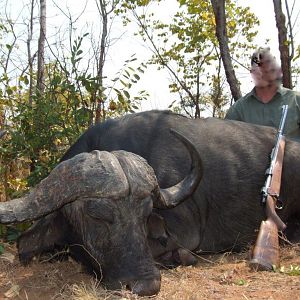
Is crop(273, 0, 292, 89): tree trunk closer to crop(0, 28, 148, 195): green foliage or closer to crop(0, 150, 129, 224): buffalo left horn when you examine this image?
crop(0, 28, 148, 195): green foliage

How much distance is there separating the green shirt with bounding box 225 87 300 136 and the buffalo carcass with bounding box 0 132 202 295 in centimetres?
308

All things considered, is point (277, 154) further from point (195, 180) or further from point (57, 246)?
point (57, 246)

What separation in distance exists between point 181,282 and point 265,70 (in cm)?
382

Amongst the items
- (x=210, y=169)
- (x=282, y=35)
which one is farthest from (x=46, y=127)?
(x=282, y=35)

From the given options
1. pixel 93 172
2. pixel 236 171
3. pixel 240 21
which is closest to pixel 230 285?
pixel 93 172

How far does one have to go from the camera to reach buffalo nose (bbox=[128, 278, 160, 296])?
10.9 ft

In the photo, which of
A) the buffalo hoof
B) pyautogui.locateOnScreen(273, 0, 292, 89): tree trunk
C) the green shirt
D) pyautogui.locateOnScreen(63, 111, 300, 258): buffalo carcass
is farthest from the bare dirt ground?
pyautogui.locateOnScreen(273, 0, 292, 89): tree trunk

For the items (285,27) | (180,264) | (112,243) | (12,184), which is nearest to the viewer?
(112,243)

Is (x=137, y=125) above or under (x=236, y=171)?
above

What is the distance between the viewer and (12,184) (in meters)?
6.78

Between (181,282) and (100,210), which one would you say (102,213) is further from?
(181,282)

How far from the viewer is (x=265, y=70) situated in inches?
273

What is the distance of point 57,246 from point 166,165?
4.28ft

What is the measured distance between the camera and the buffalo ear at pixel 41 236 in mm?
4109
